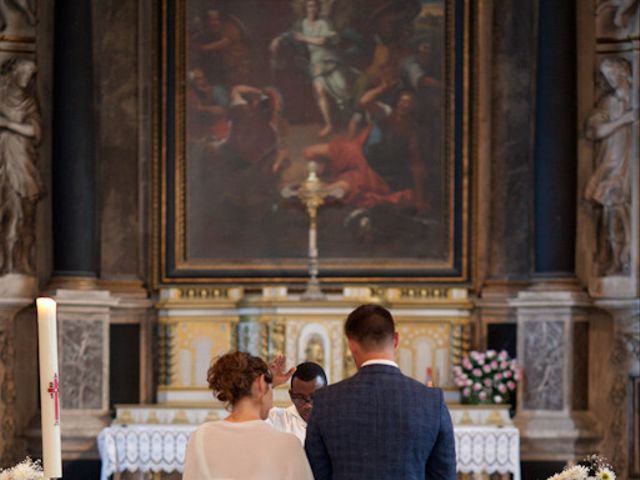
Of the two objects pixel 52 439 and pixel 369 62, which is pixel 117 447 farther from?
pixel 52 439

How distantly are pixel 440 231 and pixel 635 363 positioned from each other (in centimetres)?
248

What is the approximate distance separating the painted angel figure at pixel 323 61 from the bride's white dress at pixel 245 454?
28.6 feet

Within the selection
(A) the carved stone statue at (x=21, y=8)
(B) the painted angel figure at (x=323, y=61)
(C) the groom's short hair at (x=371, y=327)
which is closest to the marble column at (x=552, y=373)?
(B) the painted angel figure at (x=323, y=61)

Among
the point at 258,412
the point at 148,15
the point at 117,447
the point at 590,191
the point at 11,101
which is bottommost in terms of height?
the point at 117,447

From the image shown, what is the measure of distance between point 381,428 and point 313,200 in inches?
322

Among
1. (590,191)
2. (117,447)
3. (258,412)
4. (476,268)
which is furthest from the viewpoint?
(476,268)

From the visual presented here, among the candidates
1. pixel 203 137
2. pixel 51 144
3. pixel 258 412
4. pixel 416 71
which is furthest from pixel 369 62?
pixel 258 412

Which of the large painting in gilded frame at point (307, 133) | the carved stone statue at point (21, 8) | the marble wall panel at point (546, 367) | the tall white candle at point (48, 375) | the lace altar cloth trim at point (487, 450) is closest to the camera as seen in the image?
the tall white candle at point (48, 375)

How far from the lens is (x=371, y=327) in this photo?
5.24m

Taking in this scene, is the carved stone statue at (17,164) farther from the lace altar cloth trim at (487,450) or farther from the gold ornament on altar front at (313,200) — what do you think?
the lace altar cloth trim at (487,450)

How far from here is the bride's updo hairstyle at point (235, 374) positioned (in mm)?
5332

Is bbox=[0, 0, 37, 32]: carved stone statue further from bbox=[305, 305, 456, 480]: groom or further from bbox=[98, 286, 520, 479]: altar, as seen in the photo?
bbox=[305, 305, 456, 480]: groom

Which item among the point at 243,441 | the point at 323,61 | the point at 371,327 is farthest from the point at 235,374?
the point at 323,61

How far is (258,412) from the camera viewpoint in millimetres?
5379
